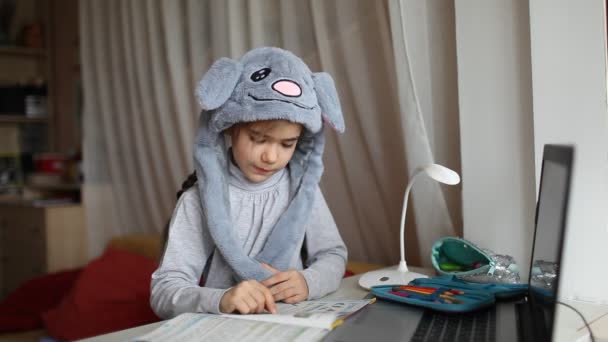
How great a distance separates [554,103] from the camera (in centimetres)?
121

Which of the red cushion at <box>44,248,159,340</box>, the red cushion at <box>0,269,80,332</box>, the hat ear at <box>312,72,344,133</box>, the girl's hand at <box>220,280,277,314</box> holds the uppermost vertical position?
the hat ear at <box>312,72,344,133</box>

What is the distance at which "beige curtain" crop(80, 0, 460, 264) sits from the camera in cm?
169

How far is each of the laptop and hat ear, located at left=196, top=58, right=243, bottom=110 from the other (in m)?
0.49

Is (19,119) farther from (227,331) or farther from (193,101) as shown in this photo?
(227,331)

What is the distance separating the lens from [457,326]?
3.09 ft

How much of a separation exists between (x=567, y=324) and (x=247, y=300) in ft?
1.85

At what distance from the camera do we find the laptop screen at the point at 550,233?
26.7 inches

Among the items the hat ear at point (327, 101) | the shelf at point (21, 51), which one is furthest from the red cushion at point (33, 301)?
the shelf at point (21, 51)

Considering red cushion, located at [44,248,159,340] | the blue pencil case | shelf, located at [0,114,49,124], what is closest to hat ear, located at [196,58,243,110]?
the blue pencil case

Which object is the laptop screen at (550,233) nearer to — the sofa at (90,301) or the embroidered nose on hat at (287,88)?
the embroidered nose on hat at (287,88)

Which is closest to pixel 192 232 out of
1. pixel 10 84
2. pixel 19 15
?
Result: pixel 10 84

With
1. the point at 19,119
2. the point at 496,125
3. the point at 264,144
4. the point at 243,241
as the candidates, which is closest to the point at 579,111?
the point at 496,125

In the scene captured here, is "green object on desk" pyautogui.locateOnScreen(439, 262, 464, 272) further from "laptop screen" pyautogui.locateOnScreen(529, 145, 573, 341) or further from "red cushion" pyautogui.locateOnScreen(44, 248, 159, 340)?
"red cushion" pyautogui.locateOnScreen(44, 248, 159, 340)

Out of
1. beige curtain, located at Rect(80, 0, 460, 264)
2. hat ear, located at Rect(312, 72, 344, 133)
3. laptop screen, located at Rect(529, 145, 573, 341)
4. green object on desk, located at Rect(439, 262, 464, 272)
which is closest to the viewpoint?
laptop screen, located at Rect(529, 145, 573, 341)
